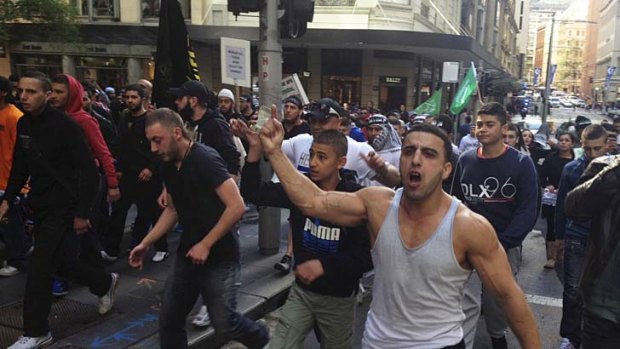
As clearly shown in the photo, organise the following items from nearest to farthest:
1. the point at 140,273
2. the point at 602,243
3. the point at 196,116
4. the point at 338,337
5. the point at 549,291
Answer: the point at 602,243, the point at 338,337, the point at 196,116, the point at 140,273, the point at 549,291

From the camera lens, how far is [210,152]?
3.53 m

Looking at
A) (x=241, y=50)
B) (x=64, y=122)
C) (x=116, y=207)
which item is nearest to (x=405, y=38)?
(x=241, y=50)

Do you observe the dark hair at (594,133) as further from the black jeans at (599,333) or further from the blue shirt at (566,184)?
the black jeans at (599,333)

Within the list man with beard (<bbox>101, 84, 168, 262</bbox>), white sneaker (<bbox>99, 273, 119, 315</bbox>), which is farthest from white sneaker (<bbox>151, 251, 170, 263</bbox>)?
white sneaker (<bbox>99, 273, 119, 315</bbox>)

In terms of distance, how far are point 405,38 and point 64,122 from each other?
768 inches

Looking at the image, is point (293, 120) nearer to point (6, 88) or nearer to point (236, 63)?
point (236, 63)

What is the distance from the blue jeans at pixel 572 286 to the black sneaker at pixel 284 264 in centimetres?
271

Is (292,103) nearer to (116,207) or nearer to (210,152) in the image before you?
(116,207)

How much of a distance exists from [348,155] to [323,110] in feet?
2.20

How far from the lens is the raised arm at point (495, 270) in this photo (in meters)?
2.24

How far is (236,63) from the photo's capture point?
672 centimetres

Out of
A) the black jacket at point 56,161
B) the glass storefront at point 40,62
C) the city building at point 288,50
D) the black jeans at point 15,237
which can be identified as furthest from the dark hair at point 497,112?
the glass storefront at point 40,62

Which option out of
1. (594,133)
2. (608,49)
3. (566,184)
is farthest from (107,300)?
(608,49)

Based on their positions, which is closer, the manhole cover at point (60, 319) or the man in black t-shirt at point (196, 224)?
the man in black t-shirt at point (196, 224)
